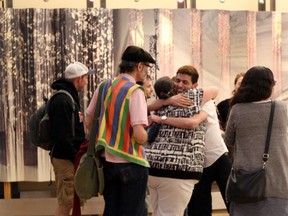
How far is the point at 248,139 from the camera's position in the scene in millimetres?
3066

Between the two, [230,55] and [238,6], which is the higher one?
[238,6]

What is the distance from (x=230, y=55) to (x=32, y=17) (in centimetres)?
196

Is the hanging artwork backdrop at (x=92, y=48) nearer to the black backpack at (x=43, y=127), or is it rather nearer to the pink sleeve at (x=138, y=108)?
the black backpack at (x=43, y=127)

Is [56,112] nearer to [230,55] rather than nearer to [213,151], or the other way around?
[213,151]

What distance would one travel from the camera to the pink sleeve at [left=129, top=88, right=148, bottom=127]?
9.62ft

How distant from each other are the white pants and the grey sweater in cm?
50

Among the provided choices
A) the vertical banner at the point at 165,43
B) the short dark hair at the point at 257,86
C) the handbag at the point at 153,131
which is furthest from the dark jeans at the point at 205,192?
the vertical banner at the point at 165,43

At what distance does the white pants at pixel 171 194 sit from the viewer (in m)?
3.44

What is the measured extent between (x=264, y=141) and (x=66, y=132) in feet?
4.87

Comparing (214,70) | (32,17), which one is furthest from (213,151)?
(32,17)

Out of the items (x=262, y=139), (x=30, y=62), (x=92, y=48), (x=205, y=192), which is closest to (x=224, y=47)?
(x=92, y=48)

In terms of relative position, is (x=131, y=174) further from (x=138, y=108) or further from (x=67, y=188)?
(x=67, y=188)

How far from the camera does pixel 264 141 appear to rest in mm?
3023

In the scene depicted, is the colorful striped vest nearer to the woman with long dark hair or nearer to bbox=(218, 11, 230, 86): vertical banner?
the woman with long dark hair
